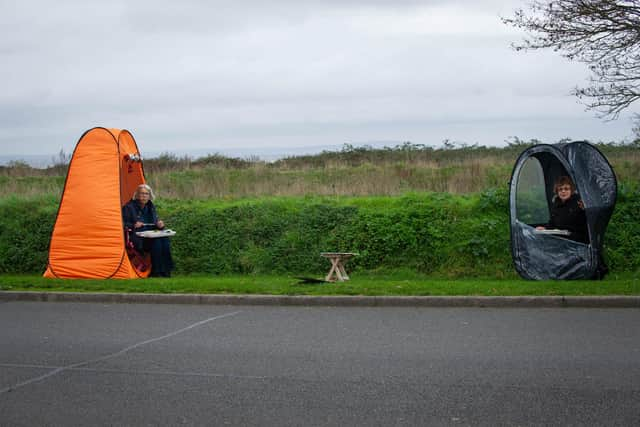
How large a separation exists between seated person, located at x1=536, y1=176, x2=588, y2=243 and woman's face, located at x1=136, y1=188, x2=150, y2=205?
7593 mm

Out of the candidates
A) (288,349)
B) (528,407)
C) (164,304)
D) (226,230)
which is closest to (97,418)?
(288,349)

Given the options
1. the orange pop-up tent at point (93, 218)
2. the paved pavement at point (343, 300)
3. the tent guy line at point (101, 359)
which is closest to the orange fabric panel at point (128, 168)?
the orange pop-up tent at point (93, 218)

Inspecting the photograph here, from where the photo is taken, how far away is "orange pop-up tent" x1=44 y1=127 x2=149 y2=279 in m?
14.6

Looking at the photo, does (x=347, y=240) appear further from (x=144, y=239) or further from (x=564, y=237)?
(x=564, y=237)

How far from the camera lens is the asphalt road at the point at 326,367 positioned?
583cm

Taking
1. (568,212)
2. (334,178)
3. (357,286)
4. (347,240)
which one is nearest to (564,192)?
(568,212)

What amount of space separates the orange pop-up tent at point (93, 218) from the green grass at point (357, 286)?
0.65 m

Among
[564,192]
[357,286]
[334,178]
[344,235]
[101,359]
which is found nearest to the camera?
[101,359]

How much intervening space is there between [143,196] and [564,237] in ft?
26.5

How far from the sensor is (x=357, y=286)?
12.2 metres

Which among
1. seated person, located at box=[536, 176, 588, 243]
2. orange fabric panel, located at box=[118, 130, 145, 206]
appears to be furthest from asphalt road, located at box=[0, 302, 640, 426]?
orange fabric panel, located at box=[118, 130, 145, 206]

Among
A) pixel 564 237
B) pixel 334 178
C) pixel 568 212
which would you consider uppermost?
pixel 334 178

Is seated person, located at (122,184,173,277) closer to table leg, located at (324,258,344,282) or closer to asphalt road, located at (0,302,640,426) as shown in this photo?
table leg, located at (324,258,344,282)

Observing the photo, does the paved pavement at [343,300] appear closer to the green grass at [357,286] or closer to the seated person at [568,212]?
the green grass at [357,286]
